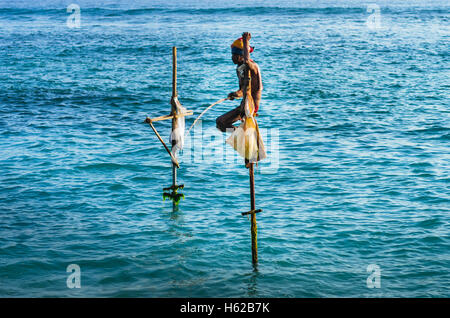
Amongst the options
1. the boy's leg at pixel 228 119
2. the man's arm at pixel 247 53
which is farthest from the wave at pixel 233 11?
the man's arm at pixel 247 53

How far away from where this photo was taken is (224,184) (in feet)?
71.2

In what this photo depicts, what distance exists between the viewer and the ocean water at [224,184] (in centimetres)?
1520

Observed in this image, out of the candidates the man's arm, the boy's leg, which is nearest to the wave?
the boy's leg

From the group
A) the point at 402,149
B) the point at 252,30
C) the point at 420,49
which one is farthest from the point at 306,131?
the point at 252,30

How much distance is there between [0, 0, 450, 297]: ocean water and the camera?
15.2 meters

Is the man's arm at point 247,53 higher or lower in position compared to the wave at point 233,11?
lower

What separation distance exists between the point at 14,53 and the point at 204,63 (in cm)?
1670

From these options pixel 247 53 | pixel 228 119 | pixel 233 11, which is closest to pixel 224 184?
pixel 228 119

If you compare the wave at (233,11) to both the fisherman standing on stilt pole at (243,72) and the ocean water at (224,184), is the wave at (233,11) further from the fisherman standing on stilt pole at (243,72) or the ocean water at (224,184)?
the fisherman standing on stilt pole at (243,72)

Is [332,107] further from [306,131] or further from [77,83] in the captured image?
[77,83]

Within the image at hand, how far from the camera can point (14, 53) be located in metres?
52.8

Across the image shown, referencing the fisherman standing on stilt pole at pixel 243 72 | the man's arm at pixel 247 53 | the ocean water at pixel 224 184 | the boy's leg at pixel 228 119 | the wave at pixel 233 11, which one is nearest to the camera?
the man's arm at pixel 247 53

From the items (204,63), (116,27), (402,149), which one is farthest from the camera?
(116,27)

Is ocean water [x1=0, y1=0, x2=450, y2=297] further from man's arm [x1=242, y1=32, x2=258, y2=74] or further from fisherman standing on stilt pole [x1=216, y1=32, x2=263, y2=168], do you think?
man's arm [x1=242, y1=32, x2=258, y2=74]
